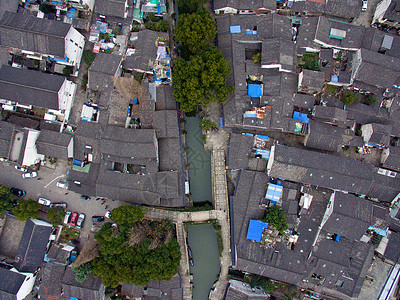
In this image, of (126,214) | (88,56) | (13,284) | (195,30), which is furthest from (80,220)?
(195,30)

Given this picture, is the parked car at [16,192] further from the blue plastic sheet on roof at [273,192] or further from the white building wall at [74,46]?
the blue plastic sheet on roof at [273,192]

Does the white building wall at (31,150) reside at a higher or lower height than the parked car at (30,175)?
higher

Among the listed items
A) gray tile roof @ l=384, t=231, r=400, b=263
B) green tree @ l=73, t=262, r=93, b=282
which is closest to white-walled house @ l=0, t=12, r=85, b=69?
green tree @ l=73, t=262, r=93, b=282

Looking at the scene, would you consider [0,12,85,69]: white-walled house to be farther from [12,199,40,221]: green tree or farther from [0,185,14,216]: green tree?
[12,199,40,221]: green tree

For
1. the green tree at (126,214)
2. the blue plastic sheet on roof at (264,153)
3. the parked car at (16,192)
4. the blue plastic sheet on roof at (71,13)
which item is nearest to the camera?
the green tree at (126,214)

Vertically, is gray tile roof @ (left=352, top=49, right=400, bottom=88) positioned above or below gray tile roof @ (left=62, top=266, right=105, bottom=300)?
above

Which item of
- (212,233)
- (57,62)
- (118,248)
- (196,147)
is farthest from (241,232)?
(57,62)

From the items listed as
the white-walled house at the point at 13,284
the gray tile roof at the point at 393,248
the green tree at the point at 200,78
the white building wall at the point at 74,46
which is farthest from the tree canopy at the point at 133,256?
the gray tile roof at the point at 393,248
